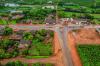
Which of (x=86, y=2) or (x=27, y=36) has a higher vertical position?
(x=86, y=2)

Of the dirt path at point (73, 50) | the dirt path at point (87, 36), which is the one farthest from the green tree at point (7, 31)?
the dirt path at point (87, 36)

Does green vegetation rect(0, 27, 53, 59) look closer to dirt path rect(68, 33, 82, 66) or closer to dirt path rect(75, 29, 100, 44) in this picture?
dirt path rect(68, 33, 82, 66)

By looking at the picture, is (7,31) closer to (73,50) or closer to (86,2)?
(73,50)

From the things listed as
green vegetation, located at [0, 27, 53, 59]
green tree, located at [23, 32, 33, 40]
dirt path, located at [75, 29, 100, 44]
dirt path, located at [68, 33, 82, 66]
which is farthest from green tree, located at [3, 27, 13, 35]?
dirt path, located at [75, 29, 100, 44]

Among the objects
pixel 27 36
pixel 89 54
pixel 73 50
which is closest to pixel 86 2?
pixel 27 36

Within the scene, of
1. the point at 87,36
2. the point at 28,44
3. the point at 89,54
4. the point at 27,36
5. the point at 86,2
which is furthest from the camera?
the point at 86,2

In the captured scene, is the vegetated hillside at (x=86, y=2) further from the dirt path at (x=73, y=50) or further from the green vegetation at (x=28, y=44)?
the green vegetation at (x=28, y=44)

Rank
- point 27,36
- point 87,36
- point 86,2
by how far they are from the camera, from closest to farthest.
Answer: point 27,36
point 87,36
point 86,2

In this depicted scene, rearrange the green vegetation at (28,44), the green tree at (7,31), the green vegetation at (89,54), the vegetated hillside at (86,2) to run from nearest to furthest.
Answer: the green vegetation at (89,54) < the green vegetation at (28,44) < the green tree at (7,31) < the vegetated hillside at (86,2)

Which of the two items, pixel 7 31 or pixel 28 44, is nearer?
pixel 28 44
